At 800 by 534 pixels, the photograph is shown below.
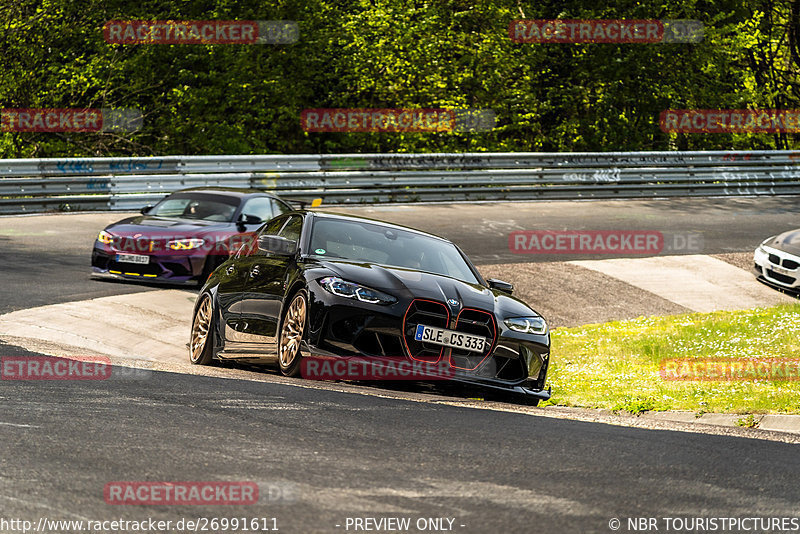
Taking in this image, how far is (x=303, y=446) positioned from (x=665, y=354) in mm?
7090

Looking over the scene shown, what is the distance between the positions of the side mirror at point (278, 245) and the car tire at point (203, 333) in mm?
1214

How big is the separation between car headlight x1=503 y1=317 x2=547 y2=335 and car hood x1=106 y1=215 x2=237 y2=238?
6960 millimetres

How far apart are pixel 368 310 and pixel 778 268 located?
11524 mm

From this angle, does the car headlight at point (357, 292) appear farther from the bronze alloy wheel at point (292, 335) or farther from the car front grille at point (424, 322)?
the bronze alloy wheel at point (292, 335)

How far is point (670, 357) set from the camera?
11.9 metres

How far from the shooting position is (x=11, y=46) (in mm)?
26234

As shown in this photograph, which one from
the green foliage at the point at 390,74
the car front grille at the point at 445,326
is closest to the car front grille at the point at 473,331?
the car front grille at the point at 445,326

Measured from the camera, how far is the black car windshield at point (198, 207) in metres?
15.5

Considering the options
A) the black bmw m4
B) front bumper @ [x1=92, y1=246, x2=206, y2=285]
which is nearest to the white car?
front bumper @ [x1=92, y1=246, x2=206, y2=285]

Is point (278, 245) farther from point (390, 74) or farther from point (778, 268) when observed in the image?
point (390, 74)

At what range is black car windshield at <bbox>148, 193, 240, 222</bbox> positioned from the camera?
50.8 ft

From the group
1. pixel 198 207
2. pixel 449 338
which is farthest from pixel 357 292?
pixel 198 207

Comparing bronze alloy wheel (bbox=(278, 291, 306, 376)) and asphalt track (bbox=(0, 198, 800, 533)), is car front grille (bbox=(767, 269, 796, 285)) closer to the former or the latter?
asphalt track (bbox=(0, 198, 800, 533))

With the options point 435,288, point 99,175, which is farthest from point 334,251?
point 99,175
